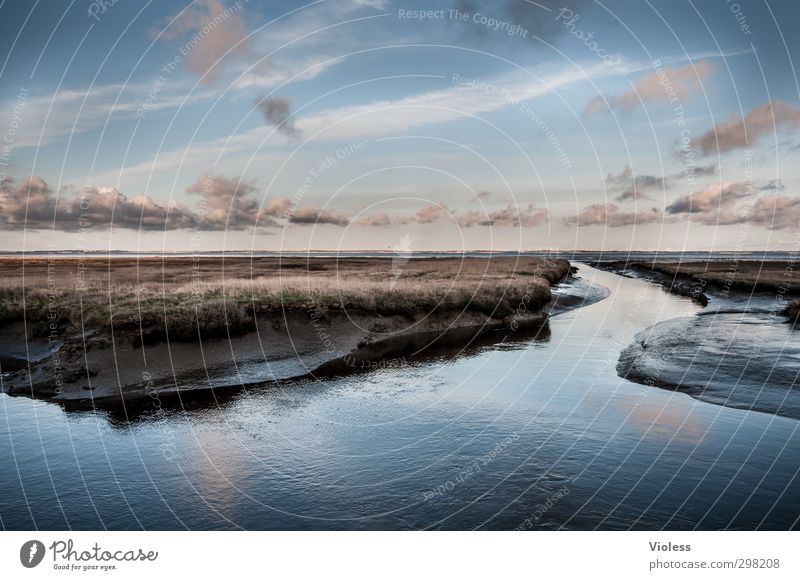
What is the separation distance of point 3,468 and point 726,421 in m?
21.6

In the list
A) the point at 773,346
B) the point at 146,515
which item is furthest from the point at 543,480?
the point at 773,346

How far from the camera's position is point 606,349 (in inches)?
1222

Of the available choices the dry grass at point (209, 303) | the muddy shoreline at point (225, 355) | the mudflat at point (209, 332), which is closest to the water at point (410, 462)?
the muddy shoreline at point (225, 355)

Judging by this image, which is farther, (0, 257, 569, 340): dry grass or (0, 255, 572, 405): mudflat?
(0, 257, 569, 340): dry grass

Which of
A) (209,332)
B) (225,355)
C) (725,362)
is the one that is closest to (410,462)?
(225,355)

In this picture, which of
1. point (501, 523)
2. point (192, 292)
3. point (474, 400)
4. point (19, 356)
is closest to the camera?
point (501, 523)

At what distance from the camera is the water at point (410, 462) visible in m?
12.6

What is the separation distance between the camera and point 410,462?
15375mm

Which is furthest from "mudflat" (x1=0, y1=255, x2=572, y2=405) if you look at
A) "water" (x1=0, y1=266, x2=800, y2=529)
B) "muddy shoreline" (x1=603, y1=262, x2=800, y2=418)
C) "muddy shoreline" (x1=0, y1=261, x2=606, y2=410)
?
"muddy shoreline" (x1=603, y1=262, x2=800, y2=418)

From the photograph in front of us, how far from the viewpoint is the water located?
12555 mm

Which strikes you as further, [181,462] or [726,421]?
[726,421]

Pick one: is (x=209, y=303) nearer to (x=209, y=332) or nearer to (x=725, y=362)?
(x=209, y=332)

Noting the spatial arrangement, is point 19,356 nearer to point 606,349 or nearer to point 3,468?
point 3,468

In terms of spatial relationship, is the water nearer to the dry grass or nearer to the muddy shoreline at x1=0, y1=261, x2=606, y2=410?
the muddy shoreline at x1=0, y1=261, x2=606, y2=410
